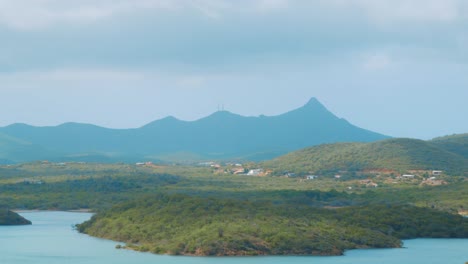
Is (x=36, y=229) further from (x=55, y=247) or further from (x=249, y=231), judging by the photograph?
(x=249, y=231)

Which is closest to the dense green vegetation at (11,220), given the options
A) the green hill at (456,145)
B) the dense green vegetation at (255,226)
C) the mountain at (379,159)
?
the dense green vegetation at (255,226)

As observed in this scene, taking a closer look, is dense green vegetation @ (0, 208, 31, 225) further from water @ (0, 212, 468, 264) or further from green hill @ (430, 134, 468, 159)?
green hill @ (430, 134, 468, 159)

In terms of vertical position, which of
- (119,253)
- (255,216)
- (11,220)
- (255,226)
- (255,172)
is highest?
(255,172)

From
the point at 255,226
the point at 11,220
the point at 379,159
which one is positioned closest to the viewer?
the point at 255,226

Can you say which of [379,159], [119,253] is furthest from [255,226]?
[379,159]

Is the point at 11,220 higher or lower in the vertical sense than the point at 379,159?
lower

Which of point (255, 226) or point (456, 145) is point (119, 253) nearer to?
point (255, 226)

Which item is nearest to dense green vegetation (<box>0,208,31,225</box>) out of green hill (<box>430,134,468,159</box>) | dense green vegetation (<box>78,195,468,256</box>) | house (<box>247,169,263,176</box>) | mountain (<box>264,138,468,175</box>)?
dense green vegetation (<box>78,195,468,256</box>)

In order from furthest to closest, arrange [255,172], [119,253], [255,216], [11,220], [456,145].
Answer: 1. [456,145]
2. [255,172]
3. [11,220]
4. [255,216]
5. [119,253]
